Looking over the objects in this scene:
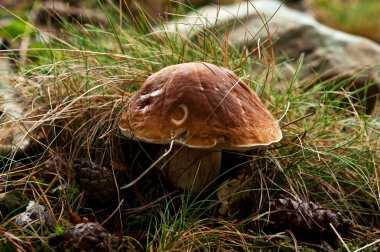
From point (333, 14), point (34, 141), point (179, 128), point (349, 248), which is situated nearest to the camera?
point (179, 128)

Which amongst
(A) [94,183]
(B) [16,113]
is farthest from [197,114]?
(B) [16,113]

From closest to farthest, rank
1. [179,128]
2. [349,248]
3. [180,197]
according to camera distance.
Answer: [179,128]
[349,248]
[180,197]

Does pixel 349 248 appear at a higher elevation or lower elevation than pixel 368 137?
lower

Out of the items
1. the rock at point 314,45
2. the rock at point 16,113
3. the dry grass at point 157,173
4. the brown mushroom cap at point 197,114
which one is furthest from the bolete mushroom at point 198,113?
the rock at point 314,45

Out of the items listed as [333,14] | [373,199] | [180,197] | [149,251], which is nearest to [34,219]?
[149,251]

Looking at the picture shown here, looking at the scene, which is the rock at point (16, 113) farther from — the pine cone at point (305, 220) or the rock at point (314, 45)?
the rock at point (314, 45)

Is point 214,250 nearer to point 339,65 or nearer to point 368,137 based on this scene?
point 368,137

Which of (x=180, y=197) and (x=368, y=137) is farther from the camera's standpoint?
(x=368, y=137)

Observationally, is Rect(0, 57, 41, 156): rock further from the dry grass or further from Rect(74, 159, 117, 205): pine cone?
Rect(74, 159, 117, 205): pine cone
